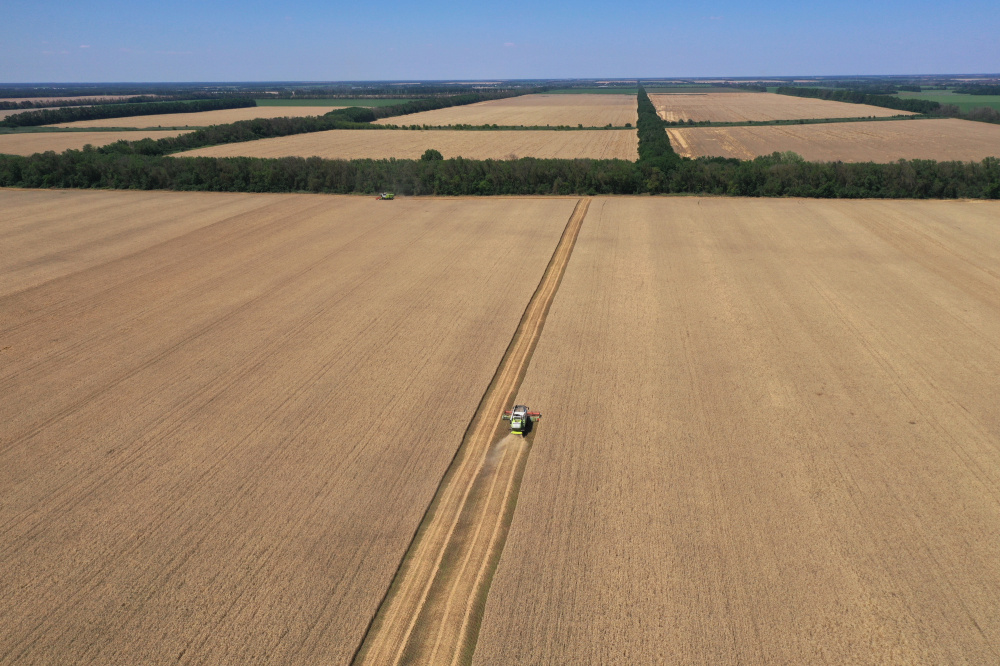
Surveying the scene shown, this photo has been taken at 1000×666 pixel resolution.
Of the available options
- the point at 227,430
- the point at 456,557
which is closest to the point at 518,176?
the point at 227,430

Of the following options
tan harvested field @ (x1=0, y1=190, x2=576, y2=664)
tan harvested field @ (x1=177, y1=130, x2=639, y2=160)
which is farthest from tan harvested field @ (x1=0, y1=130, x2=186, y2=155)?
tan harvested field @ (x1=0, y1=190, x2=576, y2=664)

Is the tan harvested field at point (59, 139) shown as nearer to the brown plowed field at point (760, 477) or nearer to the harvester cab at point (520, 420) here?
the brown plowed field at point (760, 477)

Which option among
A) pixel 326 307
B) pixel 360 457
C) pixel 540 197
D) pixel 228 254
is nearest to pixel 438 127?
A: pixel 540 197

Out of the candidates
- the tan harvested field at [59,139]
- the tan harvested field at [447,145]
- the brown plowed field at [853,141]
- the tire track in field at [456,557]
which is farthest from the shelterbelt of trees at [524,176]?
the tire track in field at [456,557]

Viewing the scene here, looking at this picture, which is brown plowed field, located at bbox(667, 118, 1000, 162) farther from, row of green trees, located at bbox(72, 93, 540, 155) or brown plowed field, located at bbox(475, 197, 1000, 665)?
row of green trees, located at bbox(72, 93, 540, 155)

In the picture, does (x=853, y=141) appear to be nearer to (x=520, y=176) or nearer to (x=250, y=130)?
(x=520, y=176)

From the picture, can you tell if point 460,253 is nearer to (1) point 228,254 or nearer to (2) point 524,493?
(1) point 228,254
